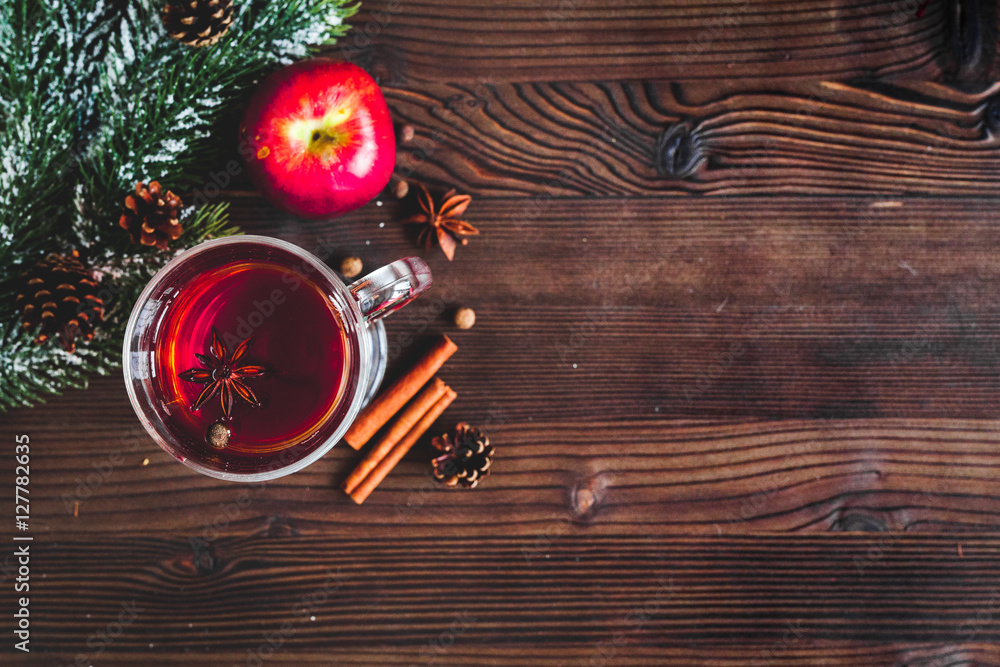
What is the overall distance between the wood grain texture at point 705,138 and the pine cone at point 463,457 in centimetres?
36

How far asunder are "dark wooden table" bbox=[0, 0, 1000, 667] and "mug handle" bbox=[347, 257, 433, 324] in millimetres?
214

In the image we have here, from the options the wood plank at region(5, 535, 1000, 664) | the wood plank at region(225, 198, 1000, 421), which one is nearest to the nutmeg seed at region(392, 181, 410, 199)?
the wood plank at region(225, 198, 1000, 421)

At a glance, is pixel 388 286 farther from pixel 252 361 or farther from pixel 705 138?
pixel 705 138

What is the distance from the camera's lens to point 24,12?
2.33 feet

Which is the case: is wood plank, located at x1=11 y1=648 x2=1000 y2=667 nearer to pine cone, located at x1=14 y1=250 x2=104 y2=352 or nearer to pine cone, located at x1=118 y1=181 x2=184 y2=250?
pine cone, located at x1=14 y1=250 x2=104 y2=352

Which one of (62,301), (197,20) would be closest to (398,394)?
(62,301)

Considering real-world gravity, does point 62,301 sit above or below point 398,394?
above

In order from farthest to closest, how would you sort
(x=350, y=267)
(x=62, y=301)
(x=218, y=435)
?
(x=350, y=267), (x=62, y=301), (x=218, y=435)

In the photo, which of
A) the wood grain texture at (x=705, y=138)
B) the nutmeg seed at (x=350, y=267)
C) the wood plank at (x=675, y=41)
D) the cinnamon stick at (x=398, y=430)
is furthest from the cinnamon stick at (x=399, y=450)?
the wood plank at (x=675, y=41)

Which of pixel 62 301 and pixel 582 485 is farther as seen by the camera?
pixel 582 485

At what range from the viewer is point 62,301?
75 centimetres

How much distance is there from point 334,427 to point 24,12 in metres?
0.60

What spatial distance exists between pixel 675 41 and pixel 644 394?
0.53 m

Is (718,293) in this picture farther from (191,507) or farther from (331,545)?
(191,507)
